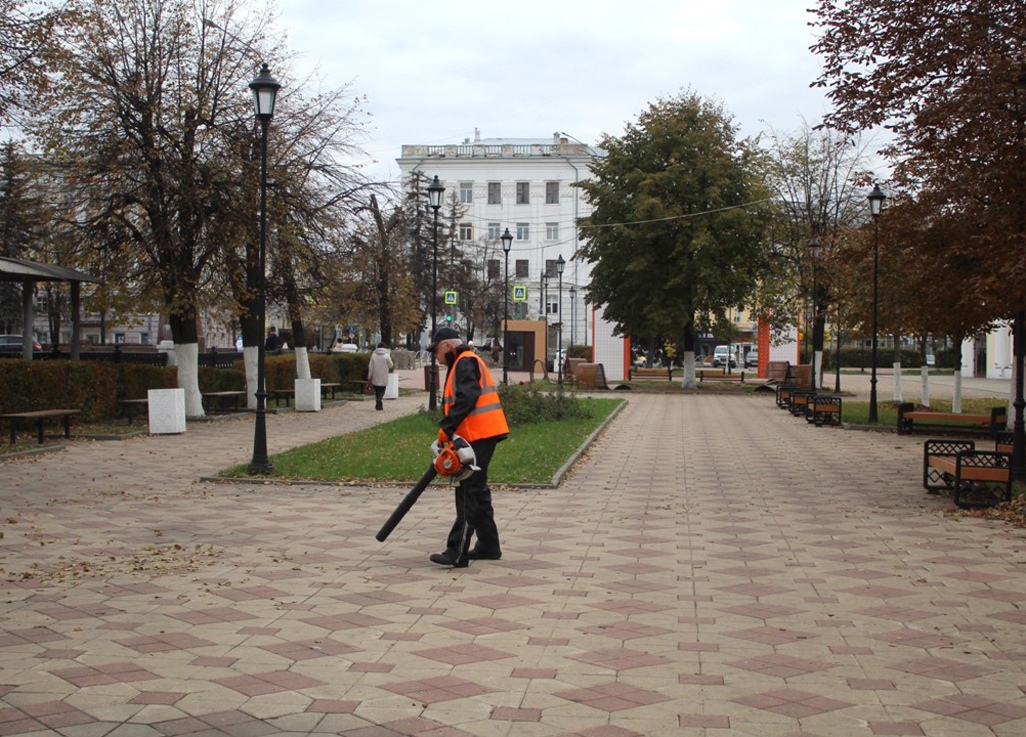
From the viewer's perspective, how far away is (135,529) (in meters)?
9.78

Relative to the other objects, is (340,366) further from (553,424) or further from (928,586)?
(928,586)

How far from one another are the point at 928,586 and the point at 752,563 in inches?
52.4

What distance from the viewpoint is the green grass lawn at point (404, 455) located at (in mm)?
13406

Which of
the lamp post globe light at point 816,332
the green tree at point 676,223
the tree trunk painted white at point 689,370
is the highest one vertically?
the green tree at point 676,223

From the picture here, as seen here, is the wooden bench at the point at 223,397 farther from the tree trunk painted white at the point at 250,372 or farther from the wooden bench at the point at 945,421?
the wooden bench at the point at 945,421

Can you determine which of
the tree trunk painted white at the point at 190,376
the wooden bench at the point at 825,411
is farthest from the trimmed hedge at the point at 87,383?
the wooden bench at the point at 825,411

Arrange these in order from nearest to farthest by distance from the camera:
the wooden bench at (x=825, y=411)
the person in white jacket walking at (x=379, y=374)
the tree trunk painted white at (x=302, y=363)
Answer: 1. the wooden bench at (x=825, y=411)
2. the person in white jacket walking at (x=379, y=374)
3. the tree trunk painted white at (x=302, y=363)

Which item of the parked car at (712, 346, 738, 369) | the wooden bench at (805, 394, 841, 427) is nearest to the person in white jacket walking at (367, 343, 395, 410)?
the wooden bench at (805, 394, 841, 427)

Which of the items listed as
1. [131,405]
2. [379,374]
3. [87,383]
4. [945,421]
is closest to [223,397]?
[131,405]

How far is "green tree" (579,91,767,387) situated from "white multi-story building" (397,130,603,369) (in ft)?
128

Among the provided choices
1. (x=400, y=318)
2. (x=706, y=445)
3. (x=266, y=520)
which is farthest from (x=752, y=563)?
(x=400, y=318)

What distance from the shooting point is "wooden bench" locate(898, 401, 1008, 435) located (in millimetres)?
20938

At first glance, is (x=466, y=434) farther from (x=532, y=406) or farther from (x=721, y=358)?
(x=721, y=358)

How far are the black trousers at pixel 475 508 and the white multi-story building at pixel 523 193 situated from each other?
239 ft
